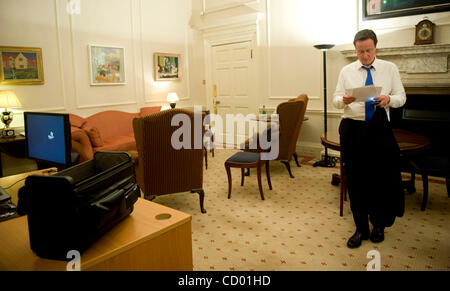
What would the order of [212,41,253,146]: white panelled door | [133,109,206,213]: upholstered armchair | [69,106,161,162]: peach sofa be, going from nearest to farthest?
[133,109,206,213]: upholstered armchair < [69,106,161,162]: peach sofa < [212,41,253,146]: white panelled door

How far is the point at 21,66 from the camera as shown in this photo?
5062 millimetres

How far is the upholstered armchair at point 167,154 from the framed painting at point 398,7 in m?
3.47

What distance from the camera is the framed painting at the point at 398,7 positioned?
15.0 feet

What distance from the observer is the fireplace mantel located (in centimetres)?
453

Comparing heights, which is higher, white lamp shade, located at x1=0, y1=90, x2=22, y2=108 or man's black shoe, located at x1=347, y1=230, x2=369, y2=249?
white lamp shade, located at x1=0, y1=90, x2=22, y2=108

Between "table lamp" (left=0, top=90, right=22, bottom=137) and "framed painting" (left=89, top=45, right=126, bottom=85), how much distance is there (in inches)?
57.8

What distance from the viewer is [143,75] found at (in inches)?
270

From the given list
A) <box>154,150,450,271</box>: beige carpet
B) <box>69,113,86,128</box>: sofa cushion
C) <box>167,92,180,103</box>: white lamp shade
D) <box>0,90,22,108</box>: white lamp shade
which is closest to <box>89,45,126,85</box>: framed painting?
<box>69,113,86,128</box>: sofa cushion

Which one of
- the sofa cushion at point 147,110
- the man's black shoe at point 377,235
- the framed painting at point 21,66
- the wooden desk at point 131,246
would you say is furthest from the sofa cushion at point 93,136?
the man's black shoe at point 377,235

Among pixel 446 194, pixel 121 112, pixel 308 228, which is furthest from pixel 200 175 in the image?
pixel 121 112
